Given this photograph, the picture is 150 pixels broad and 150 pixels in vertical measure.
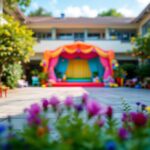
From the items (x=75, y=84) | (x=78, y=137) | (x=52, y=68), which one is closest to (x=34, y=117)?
(x=78, y=137)

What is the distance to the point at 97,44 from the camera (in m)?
30.1

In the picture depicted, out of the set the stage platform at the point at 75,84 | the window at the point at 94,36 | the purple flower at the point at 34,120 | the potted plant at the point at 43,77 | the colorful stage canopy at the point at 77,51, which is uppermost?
the window at the point at 94,36

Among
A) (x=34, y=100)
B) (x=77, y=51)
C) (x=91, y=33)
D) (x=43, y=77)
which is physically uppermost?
(x=91, y=33)

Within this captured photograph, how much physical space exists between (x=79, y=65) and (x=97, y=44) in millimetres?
2698

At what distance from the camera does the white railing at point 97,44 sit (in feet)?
97.9

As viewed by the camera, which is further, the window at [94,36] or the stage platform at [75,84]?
the window at [94,36]

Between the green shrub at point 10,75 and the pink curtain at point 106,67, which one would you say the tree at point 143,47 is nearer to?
the pink curtain at point 106,67

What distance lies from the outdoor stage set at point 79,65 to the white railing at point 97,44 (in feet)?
4.51

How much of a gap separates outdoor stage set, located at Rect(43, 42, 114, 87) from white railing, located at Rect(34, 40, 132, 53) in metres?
1.37

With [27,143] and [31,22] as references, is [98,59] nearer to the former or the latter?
[31,22]

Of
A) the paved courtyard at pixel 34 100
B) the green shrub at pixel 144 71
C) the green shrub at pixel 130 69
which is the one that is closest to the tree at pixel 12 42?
the paved courtyard at pixel 34 100

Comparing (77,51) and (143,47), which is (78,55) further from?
(143,47)

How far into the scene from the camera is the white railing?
29828 millimetres

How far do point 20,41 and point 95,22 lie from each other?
52.6 ft
